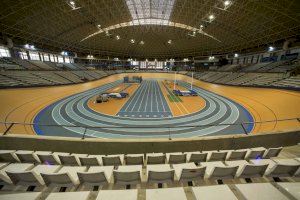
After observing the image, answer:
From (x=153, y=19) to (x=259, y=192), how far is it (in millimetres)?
50257

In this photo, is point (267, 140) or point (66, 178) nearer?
point (66, 178)

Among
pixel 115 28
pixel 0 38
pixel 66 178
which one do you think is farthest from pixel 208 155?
pixel 115 28

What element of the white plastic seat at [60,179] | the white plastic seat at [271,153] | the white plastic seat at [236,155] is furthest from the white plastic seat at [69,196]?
the white plastic seat at [271,153]

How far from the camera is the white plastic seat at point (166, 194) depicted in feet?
10.9

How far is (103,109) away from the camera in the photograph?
19938mm

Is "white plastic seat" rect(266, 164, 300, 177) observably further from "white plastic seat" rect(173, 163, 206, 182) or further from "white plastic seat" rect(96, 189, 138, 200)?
"white plastic seat" rect(96, 189, 138, 200)

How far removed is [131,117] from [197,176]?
1360 centimetres

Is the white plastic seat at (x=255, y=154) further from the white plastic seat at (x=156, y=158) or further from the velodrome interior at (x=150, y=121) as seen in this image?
the white plastic seat at (x=156, y=158)

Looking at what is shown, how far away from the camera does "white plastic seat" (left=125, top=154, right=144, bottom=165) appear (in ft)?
16.1

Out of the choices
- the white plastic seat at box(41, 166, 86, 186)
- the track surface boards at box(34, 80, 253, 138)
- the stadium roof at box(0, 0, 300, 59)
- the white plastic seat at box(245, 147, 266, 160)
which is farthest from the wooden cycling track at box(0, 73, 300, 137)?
the stadium roof at box(0, 0, 300, 59)

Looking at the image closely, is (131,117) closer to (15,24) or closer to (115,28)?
(15,24)

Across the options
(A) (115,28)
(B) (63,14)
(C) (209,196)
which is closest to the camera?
(C) (209,196)

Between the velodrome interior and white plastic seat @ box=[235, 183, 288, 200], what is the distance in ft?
0.07

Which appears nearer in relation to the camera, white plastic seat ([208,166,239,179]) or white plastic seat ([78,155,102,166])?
white plastic seat ([208,166,239,179])
